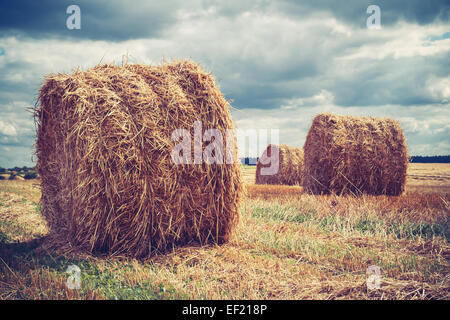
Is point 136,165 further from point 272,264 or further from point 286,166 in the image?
point 286,166

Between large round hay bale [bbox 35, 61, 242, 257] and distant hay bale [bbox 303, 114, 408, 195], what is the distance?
5.72 metres

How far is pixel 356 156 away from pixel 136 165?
7.57 metres

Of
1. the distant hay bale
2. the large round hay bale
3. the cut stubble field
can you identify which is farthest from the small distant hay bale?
the large round hay bale

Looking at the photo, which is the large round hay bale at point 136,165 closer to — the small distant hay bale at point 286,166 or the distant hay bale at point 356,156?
the distant hay bale at point 356,156

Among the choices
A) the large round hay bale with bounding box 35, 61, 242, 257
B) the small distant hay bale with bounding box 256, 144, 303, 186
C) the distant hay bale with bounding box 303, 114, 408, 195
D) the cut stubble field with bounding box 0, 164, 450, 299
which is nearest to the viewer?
the cut stubble field with bounding box 0, 164, 450, 299

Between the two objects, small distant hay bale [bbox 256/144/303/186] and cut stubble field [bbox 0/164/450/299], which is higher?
small distant hay bale [bbox 256/144/303/186]

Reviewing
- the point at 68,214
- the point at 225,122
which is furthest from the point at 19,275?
the point at 225,122

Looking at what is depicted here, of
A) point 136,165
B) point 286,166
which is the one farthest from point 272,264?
point 286,166

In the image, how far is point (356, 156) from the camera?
10352 millimetres

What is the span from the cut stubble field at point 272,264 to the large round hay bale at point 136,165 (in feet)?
1.17

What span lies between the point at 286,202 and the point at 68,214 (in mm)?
5342

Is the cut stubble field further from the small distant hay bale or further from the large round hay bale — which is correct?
the small distant hay bale

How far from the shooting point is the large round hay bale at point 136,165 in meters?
4.71

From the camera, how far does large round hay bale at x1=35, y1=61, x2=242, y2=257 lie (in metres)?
4.71
